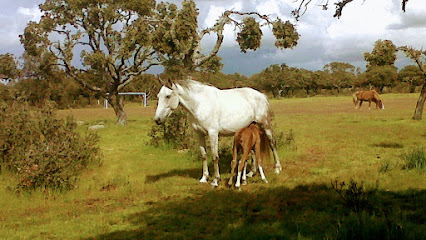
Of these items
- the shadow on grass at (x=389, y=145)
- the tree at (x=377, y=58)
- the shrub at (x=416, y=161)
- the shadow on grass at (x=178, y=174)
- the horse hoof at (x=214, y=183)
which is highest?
the tree at (x=377, y=58)

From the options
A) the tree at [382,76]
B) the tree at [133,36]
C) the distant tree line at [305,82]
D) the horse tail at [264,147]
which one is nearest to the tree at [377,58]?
the distant tree line at [305,82]

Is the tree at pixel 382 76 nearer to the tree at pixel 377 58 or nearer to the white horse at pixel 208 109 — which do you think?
the tree at pixel 377 58

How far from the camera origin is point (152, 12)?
25.5 m

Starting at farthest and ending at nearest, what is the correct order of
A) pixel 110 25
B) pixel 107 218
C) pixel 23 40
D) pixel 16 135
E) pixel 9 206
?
1. pixel 110 25
2. pixel 23 40
3. pixel 16 135
4. pixel 9 206
5. pixel 107 218

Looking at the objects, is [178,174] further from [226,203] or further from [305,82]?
[305,82]

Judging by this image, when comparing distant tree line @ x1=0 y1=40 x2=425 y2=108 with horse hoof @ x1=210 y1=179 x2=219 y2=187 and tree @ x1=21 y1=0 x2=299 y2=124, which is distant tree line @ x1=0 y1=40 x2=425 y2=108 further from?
horse hoof @ x1=210 y1=179 x2=219 y2=187

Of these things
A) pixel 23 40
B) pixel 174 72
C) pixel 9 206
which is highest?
pixel 23 40

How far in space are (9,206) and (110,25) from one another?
1972cm

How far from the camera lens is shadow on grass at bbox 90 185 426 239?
15.9ft

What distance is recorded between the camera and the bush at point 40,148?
29.0ft

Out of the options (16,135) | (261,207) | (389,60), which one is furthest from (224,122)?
(389,60)

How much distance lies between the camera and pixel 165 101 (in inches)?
340

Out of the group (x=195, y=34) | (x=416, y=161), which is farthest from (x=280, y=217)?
(x=195, y=34)

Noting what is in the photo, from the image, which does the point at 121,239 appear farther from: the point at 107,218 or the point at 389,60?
the point at 389,60
